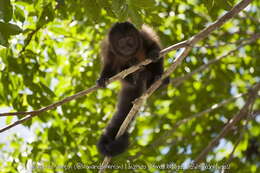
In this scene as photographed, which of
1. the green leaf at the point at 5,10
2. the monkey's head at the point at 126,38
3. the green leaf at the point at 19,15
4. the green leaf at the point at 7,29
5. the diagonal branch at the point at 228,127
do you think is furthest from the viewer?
the monkey's head at the point at 126,38

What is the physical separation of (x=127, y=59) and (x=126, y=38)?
0.33m

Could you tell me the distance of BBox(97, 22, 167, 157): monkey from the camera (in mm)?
4750

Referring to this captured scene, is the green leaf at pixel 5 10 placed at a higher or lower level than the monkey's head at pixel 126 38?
lower

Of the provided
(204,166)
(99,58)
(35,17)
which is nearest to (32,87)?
(35,17)

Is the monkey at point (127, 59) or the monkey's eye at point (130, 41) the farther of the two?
the monkey's eye at point (130, 41)

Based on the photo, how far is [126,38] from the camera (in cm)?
497

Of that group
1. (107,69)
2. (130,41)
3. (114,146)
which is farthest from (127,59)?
(114,146)

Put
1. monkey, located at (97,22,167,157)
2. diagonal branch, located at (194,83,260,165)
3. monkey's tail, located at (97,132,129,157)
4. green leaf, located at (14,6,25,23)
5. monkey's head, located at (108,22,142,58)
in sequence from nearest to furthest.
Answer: green leaf, located at (14,6,25,23) < monkey's tail, located at (97,132,129,157) < diagonal branch, located at (194,83,260,165) < monkey, located at (97,22,167,157) < monkey's head, located at (108,22,142,58)

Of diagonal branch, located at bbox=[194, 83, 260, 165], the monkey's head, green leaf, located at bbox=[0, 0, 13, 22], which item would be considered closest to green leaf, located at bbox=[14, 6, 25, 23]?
green leaf, located at bbox=[0, 0, 13, 22]

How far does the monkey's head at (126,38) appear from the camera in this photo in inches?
196

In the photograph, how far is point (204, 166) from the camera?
13.9 ft

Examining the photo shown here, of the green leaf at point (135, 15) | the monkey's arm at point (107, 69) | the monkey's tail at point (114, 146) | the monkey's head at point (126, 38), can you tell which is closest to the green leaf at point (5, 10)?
the green leaf at point (135, 15)

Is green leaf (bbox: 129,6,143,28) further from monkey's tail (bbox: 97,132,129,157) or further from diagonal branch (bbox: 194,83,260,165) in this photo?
diagonal branch (bbox: 194,83,260,165)

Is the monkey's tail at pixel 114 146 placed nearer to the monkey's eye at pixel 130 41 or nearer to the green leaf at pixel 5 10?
the monkey's eye at pixel 130 41
